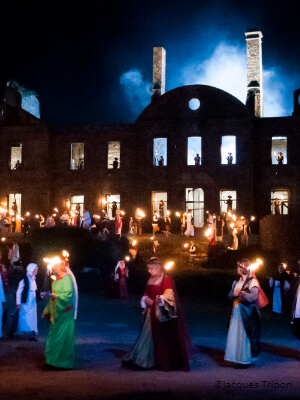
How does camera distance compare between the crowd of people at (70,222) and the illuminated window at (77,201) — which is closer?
the crowd of people at (70,222)

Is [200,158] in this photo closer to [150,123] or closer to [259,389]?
[150,123]

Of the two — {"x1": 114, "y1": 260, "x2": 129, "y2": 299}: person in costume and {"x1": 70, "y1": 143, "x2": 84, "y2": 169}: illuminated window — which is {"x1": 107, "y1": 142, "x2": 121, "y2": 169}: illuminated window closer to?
{"x1": 70, "y1": 143, "x2": 84, "y2": 169}: illuminated window

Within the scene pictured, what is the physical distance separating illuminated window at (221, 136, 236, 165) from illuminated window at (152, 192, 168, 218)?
4.63 metres

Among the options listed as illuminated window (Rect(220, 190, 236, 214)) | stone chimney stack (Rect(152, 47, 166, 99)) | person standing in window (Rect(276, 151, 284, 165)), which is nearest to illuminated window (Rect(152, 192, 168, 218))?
illuminated window (Rect(220, 190, 236, 214))

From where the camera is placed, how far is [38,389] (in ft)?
22.2

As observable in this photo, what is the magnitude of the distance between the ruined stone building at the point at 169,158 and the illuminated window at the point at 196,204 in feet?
0.22

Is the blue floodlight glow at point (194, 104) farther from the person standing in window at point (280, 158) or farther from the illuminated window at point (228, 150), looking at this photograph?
the person standing in window at point (280, 158)

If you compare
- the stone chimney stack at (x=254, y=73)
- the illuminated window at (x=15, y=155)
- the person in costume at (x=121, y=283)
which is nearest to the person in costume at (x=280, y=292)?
the person in costume at (x=121, y=283)

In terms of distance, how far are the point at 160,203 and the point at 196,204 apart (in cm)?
242

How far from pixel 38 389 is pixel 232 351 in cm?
337

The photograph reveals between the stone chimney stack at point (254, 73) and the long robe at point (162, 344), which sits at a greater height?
the stone chimney stack at point (254, 73)

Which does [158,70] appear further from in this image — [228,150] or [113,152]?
[228,150]

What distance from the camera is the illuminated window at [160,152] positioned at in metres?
32.1

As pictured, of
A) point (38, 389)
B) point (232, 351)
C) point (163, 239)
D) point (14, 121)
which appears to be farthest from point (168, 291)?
point (14, 121)
